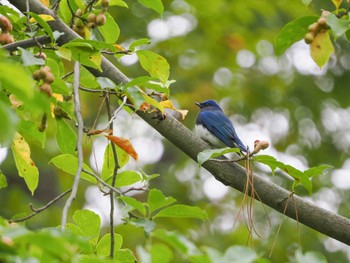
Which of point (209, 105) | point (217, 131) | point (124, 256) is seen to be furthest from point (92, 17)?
point (209, 105)

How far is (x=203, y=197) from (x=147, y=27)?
2348 millimetres

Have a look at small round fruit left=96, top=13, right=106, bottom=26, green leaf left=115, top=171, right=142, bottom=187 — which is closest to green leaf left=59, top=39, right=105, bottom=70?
small round fruit left=96, top=13, right=106, bottom=26

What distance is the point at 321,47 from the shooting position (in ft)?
8.21

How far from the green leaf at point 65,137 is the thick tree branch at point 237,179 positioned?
28cm

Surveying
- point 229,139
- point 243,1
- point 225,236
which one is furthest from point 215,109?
point 225,236

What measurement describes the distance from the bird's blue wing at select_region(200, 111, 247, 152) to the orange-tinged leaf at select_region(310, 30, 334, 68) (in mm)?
2098

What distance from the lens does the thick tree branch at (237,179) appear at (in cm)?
286

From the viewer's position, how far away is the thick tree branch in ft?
9.39

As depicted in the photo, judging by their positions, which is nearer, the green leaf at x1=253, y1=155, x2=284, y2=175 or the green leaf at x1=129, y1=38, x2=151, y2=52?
the green leaf at x1=253, y1=155, x2=284, y2=175

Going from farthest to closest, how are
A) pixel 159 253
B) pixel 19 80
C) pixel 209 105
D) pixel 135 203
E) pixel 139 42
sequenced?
1. pixel 209 105
2. pixel 139 42
3. pixel 135 203
4. pixel 159 253
5. pixel 19 80

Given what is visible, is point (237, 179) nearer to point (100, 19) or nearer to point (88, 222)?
point (88, 222)

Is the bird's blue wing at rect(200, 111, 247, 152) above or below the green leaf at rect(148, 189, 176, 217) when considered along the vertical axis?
below

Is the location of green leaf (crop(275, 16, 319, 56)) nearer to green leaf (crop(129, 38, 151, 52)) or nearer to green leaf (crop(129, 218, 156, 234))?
green leaf (crop(129, 38, 151, 52))

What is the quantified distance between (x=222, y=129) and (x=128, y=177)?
2.32m
